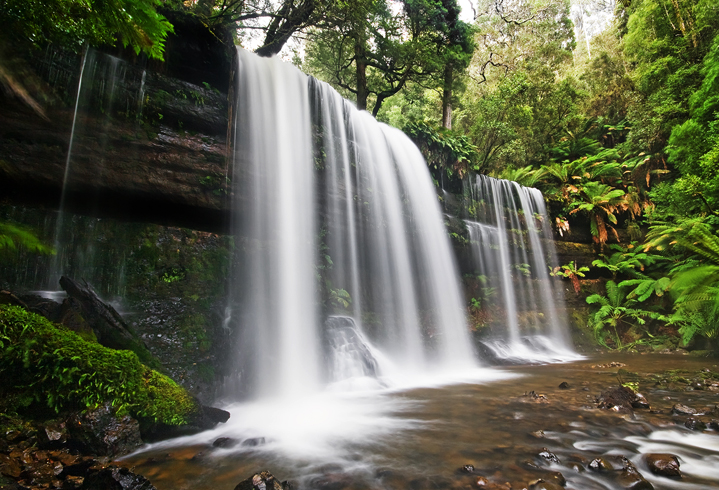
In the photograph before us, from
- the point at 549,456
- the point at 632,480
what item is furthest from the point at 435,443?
the point at 632,480

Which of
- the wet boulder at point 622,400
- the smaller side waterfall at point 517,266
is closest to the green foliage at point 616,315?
the smaller side waterfall at point 517,266

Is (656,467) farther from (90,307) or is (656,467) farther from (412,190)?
(412,190)

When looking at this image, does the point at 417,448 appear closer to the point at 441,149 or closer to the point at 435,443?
the point at 435,443

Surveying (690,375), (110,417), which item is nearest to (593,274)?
(690,375)

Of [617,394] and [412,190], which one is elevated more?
[412,190]

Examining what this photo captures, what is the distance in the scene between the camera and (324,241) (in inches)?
320

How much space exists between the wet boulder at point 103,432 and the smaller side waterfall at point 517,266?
985 centimetres

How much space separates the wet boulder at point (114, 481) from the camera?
2.05 metres

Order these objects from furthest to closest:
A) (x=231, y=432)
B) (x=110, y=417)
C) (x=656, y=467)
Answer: (x=231, y=432)
(x=110, y=417)
(x=656, y=467)

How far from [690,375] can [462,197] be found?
7830 millimetres

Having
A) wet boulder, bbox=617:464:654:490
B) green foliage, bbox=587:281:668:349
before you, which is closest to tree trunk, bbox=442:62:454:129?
→ green foliage, bbox=587:281:668:349

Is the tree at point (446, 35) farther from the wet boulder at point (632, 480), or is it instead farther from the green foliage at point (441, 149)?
the wet boulder at point (632, 480)

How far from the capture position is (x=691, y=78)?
11328 millimetres

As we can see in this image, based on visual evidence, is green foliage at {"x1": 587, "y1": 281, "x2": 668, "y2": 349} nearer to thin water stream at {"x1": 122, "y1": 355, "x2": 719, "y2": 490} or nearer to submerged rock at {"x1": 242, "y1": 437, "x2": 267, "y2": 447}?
thin water stream at {"x1": 122, "y1": 355, "x2": 719, "y2": 490}
